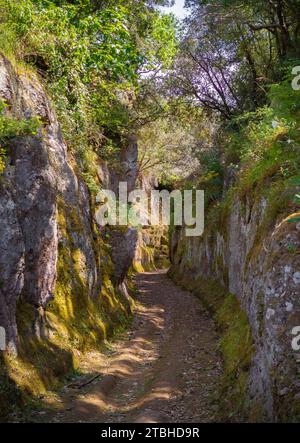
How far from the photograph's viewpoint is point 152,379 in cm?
952

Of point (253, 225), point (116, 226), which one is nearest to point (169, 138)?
point (116, 226)

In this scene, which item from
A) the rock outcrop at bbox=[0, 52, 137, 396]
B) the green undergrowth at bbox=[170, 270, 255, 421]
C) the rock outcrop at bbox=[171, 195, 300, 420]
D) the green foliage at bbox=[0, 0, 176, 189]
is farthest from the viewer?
the green foliage at bbox=[0, 0, 176, 189]

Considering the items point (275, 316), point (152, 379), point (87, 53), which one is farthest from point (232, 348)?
point (87, 53)

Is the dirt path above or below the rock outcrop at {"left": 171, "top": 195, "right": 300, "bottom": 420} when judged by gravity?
below

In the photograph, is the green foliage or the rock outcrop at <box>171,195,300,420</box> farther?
the green foliage

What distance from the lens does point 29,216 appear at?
8938 mm

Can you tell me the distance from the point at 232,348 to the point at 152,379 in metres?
2.04

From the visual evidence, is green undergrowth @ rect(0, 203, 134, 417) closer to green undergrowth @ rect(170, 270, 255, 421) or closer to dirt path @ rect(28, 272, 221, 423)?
dirt path @ rect(28, 272, 221, 423)

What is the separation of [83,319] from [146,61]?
48.9ft

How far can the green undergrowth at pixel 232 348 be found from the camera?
250 inches

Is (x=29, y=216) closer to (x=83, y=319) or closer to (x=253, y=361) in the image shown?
(x=83, y=319)

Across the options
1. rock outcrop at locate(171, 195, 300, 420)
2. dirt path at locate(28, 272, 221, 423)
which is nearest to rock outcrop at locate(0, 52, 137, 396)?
dirt path at locate(28, 272, 221, 423)

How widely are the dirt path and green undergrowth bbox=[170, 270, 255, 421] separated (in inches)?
13.3

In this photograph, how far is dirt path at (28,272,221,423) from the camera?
24.3 ft
